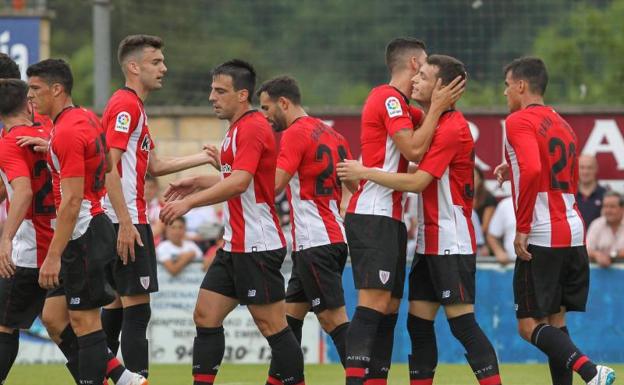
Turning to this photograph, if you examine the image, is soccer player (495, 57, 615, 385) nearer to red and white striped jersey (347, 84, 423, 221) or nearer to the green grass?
red and white striped jersey (347, 84, 423, 221)

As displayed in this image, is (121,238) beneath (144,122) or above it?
beneath

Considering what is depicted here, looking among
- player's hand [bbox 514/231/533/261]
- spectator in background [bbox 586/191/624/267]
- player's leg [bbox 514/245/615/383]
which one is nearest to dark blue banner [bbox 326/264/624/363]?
spectator in background [bbox 586/191/624/267]

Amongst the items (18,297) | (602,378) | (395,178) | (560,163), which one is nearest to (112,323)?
(18,297)

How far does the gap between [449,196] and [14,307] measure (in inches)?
122

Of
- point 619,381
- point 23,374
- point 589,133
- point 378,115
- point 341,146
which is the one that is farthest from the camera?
point 589,133

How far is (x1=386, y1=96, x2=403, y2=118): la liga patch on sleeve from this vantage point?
8789 mm

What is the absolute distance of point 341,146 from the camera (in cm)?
1058

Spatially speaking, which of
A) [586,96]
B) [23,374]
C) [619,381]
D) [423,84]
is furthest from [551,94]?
[423,84]

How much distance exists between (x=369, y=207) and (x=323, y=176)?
Answer: 1.60 m

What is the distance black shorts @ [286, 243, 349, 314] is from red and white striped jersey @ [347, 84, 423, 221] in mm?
1382

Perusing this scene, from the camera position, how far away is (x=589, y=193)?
50.6 feet

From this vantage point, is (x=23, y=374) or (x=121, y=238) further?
(x=23, y=374)

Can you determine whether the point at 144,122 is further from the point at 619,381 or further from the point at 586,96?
the point at 586,96

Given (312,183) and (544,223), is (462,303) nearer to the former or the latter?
(544,223)
